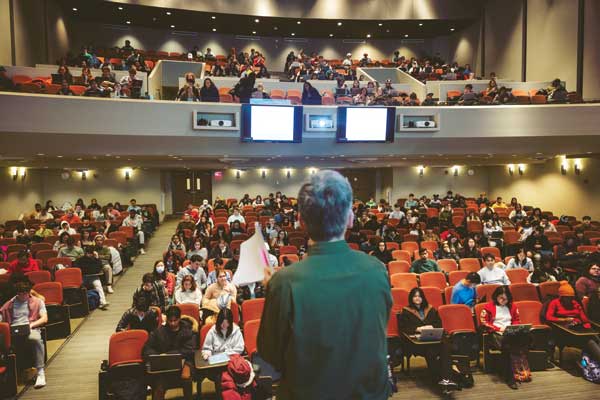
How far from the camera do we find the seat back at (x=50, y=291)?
6748 mm

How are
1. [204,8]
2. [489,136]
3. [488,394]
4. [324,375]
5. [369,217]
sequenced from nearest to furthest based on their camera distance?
[324,375] < [488,394] < [489,136] < [369,217] < [204,8]

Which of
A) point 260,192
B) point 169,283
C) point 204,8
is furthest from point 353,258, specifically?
point 204,8

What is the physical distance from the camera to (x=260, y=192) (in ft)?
64.6

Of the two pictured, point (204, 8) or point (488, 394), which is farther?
point (204, 8)

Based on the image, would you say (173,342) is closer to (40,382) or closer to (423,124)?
(40,382)

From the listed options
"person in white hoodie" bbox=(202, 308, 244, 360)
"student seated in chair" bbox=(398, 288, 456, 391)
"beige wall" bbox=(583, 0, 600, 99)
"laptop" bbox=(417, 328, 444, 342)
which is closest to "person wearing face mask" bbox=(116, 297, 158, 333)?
"person in white hoodie" bbox=(202, 308, 244, 360)

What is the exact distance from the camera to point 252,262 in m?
1.68

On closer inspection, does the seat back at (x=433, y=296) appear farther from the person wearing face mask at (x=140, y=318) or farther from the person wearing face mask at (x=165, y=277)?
the person wearing face mask at (x=165, y=277)

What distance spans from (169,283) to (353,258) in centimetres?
666

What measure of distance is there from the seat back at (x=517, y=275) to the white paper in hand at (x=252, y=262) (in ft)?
24.0

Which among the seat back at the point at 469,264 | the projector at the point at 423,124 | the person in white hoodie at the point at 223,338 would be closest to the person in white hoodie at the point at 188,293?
the person in white hoodie at the point at 223,338

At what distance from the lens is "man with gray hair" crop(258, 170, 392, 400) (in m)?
1.14

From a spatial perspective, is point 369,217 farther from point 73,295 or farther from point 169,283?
point 73,295

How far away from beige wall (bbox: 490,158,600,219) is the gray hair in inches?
616
